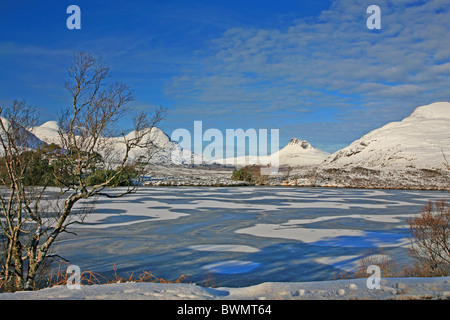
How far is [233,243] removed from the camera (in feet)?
38.5

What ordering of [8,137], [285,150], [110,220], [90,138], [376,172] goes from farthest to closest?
[285,150], [376,172], [110,220], [90,138], [8,137]

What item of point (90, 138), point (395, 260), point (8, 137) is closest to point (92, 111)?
point (90, 138)

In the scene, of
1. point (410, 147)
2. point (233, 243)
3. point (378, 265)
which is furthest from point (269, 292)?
point (410, 147)

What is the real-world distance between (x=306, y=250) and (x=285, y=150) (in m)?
172

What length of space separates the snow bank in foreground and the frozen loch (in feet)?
11.0

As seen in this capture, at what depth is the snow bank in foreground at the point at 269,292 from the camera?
13.0 ft

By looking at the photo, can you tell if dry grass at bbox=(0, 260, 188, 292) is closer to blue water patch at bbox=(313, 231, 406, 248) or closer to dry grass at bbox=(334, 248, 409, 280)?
dry grass at bbox=(334, 248, 409, 280)

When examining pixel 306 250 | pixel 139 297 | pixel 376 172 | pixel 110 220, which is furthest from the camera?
pixel 376 172

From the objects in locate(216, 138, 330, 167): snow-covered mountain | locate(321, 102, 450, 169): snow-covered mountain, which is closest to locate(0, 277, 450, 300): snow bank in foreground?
locate(321, 102, 450, 169): snow-covered mountain

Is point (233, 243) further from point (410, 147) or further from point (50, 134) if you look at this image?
point (410, 147)

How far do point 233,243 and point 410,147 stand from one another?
2614 inches

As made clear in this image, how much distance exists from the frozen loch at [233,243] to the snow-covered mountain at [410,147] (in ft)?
133

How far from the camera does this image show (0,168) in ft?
30.2
